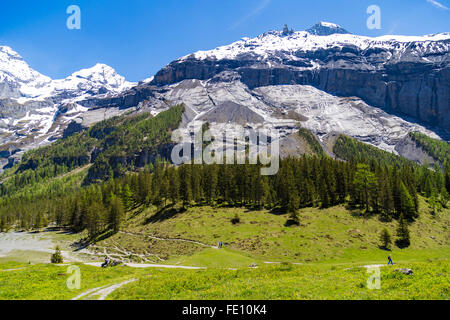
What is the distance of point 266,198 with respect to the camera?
9119cm

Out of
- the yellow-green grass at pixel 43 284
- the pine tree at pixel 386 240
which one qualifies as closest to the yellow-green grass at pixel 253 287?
the yellow-green grass at pixel 43 284

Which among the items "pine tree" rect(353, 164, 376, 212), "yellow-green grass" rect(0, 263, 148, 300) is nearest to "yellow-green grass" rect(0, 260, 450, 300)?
"yellow-green grass" rect(0, 263, 148, 300)

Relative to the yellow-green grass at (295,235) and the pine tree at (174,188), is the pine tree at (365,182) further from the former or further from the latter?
the pine tree at (174,188)

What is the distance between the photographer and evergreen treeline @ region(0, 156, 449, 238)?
76.1 metres

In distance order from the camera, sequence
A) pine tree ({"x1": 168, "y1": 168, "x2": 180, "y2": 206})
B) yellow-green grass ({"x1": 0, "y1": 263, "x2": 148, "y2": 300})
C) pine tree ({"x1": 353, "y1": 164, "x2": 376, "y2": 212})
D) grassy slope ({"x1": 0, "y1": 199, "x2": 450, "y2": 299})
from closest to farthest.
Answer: grassy slope ({"x1": 0, "y1": 199, "x2": 450, "y2": 299}), yellow-green grass ({"x1": 0, "y1": 263, "x2": 148, "y2": 300}), pine tree ({"x1": 353, "y1": 164, "x2": 376, "y2": 212}), pine tree ({"x1": 168, "y1": 168, "x2": 180, "y2": 206})

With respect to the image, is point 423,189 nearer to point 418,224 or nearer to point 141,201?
point 418,224

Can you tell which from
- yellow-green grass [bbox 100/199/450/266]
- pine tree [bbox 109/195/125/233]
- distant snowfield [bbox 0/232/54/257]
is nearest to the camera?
yellow-green grass [bbox 100/199/450/266]

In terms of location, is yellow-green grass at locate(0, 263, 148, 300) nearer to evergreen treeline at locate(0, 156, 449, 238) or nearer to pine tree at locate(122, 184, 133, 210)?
evergreen treeline at locate(0, 156, 449, 238)

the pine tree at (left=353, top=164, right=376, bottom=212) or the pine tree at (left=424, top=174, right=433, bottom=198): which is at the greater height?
the pine tree at (left=353, top=164, right=376, bottom=212)

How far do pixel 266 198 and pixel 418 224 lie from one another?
1784 inches

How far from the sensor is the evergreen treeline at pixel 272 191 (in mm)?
76125

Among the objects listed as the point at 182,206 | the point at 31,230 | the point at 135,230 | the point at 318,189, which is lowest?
the point at 31,230

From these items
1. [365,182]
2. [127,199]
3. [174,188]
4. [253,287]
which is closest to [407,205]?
[365,182]
